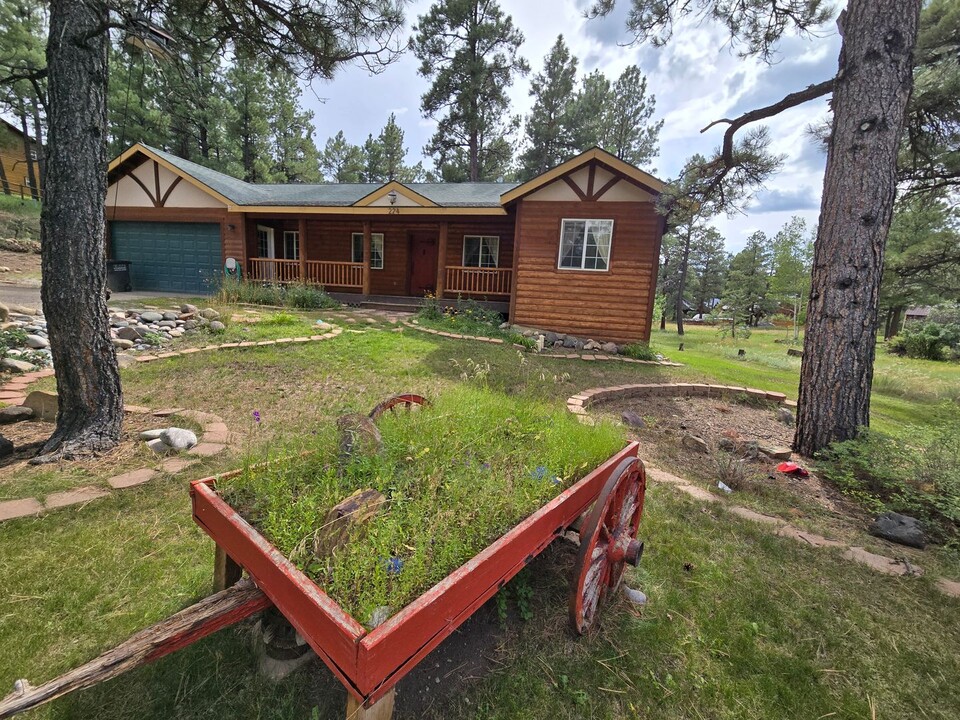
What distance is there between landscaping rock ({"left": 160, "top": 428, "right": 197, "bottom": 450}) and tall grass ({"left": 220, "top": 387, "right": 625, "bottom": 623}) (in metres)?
1.94

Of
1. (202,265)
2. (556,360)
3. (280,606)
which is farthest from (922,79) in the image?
(202,265)

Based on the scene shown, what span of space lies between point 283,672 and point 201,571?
0.79 metres

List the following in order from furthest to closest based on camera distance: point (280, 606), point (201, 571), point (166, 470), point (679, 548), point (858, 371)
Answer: point (858, 371) < point (166, 470) < point (679, 548) < point (201, 571) < point (280, 606)

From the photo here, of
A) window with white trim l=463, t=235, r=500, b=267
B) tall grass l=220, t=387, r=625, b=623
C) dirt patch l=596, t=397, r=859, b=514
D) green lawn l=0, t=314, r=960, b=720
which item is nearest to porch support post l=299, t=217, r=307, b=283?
window with white trim l=463, t=235, r=500, b=267

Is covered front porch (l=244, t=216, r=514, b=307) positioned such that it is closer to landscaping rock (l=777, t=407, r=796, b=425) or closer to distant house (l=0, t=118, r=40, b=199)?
landscaping rock (l=777, t=407, r=796, b=425)

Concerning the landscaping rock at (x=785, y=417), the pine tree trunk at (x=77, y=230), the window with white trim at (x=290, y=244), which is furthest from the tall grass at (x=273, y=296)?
the landscaping rock at (x=785, y=417)

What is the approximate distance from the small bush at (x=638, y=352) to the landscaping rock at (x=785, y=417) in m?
3.06

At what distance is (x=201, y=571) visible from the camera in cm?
196

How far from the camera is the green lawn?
4.77 feet

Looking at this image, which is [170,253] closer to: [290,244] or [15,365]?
[290,244]

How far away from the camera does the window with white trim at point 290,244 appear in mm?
13953

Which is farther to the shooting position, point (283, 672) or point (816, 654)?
point (816, 654)

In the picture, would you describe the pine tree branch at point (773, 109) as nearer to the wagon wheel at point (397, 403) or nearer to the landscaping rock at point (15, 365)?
the wagon wheel at point (397, 403)

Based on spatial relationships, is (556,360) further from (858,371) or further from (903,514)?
(903,514)
